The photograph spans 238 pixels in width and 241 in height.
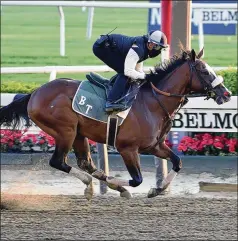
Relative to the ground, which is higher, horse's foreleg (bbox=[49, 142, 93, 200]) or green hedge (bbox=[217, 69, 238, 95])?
green hedge (bbox=[217, 69, 238, 95])

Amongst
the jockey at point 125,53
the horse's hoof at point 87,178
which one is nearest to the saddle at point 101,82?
the jockey at point 125,53

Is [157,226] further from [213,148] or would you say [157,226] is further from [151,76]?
[213,148]

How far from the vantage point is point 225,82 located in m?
10.3

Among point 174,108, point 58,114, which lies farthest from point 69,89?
point 174,108

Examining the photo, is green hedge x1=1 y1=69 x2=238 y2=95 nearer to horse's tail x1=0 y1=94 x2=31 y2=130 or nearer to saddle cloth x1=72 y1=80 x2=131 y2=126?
horse's tail x1=0 y1=94 x2=31 y2=130

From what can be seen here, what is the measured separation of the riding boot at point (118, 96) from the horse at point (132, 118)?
0.47ft

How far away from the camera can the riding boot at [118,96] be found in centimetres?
669

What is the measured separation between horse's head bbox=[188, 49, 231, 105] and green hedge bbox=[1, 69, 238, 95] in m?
3.53

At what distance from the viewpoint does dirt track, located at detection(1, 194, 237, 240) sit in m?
7.62

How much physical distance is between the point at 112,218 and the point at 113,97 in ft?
5.84

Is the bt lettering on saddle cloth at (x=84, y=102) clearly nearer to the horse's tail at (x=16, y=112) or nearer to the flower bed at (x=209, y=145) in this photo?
the horse's tail at (x=16, y=112)

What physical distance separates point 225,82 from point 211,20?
177 inches

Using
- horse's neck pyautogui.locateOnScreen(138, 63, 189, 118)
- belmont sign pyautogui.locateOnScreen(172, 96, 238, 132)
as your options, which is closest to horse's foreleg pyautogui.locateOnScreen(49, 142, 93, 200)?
horse's neck pyautogui.locateOnScreen(138, 63, 189, 118)

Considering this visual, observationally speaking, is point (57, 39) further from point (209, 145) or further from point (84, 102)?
point (84, 102)
